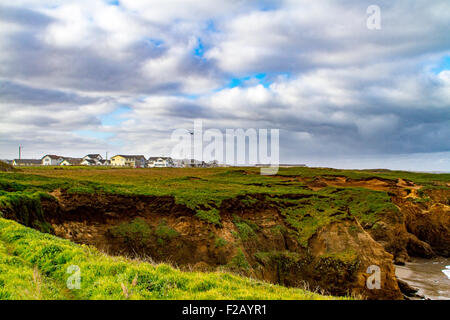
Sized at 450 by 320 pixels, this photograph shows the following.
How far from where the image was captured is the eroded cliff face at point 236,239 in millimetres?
21844

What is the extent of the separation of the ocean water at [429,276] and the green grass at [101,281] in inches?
952

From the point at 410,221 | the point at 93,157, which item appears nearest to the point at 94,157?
the point at 93,157

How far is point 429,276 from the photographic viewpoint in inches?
1187

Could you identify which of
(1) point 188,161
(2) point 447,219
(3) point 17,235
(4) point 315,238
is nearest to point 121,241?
(3) point 17,235

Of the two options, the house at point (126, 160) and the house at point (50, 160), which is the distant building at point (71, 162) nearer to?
the house at point (50, 160)

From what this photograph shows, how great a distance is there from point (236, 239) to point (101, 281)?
17.0 meters

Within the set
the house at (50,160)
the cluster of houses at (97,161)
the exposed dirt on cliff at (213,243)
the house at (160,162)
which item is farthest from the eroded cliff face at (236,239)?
the house at (50,160)

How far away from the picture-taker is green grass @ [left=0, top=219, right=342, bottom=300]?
712 cm
